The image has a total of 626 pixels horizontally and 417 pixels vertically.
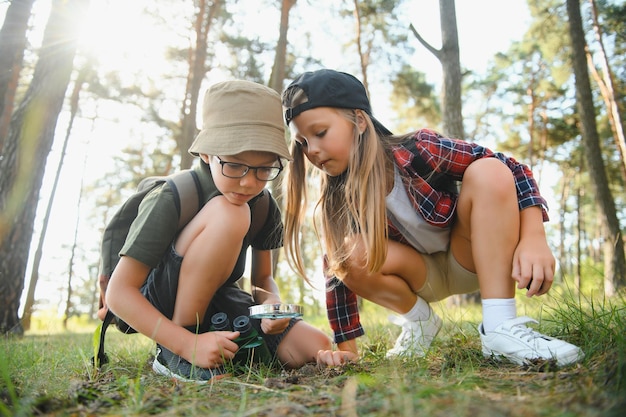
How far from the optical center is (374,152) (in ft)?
6.31

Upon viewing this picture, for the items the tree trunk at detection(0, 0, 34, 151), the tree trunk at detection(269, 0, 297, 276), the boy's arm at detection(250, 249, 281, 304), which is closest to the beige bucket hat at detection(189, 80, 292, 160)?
the boy's arm at detection(250, 249, 281, 304)

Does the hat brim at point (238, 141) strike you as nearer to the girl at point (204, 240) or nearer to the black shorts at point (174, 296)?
the girl at point (204, 240)

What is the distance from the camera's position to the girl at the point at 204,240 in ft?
5.42

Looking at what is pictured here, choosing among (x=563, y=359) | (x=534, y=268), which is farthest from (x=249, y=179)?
(x=563, y=359)

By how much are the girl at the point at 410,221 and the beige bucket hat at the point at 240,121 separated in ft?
0.49

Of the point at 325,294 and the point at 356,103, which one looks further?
the point at 325,294

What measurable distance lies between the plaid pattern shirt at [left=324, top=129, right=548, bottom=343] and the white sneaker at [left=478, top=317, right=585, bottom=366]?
1.64ft

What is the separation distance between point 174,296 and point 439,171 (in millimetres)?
1177

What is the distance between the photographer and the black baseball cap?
1910 mm

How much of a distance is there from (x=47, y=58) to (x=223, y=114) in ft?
12.2

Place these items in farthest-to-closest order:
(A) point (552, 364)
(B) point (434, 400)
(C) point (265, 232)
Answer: (C) point (265, 232), (A) point (552, 364), (B) point (434, 400)

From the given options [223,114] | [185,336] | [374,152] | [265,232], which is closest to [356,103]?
[374,152]

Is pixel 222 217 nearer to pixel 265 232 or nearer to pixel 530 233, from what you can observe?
pixel 265 232

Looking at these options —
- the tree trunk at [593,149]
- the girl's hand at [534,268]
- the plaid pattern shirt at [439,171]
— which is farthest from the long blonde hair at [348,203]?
the tree trunk at [593,149]
